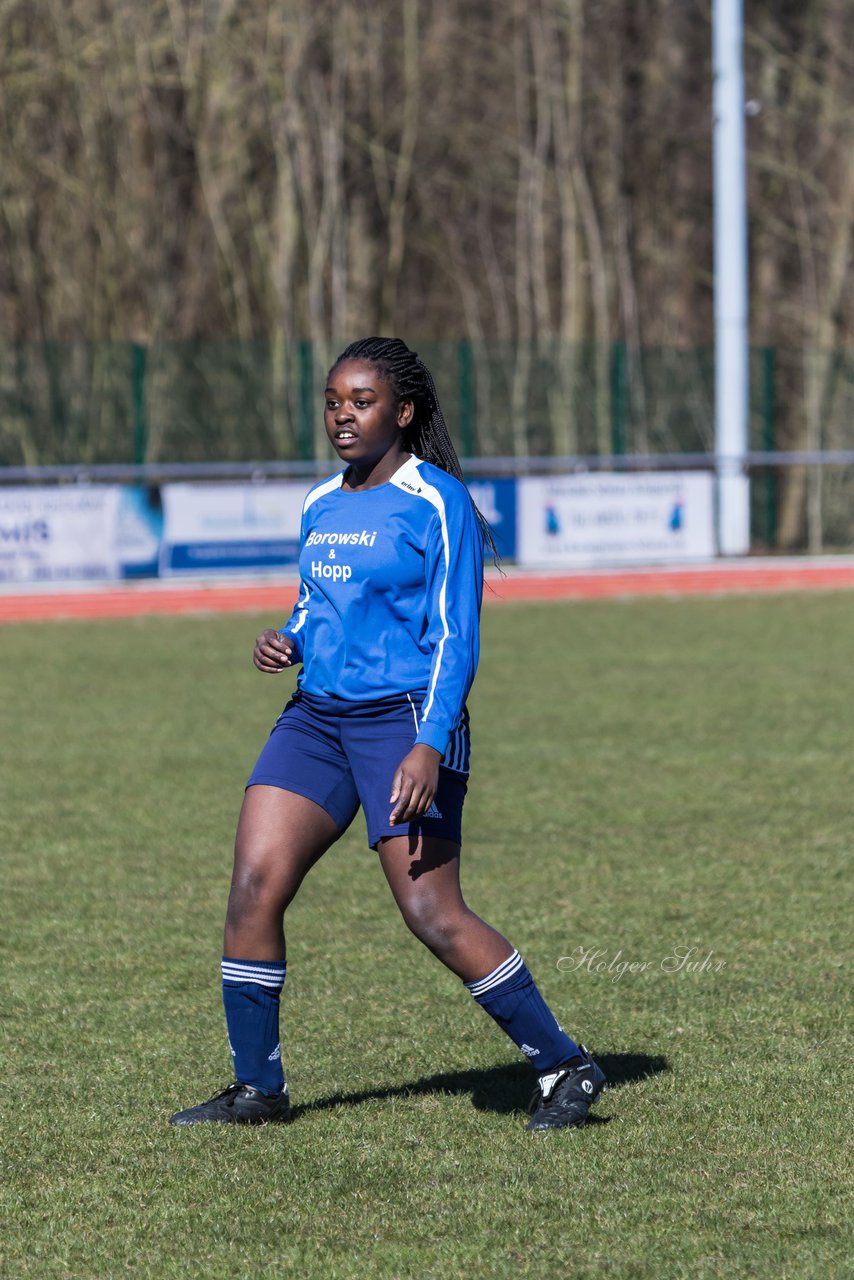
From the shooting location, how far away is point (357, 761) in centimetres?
468

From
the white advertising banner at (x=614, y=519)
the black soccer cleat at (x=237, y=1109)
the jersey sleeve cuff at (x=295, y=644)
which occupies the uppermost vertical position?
the jersey sleeve cuff at (x=295, y=644)

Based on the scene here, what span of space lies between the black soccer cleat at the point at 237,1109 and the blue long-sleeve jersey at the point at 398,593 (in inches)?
39.1

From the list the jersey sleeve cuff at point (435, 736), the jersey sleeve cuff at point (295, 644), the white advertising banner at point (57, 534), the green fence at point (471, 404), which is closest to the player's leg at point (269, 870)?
the jersey sleeve cuff at point (295, 644)

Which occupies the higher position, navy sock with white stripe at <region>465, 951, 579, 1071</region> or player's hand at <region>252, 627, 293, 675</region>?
player's hand at <region>252, 627, 293, 675</region>

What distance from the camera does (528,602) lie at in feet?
66.3

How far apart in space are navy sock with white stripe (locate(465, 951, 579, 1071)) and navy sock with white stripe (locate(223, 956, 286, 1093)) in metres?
0.48

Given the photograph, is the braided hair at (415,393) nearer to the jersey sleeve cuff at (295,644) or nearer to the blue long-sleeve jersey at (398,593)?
the blue long-sleeve jersey at (398,593)

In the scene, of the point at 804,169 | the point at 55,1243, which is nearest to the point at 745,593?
the point at 804,169

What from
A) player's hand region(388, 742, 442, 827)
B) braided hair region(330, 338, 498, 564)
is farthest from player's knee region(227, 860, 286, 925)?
braided hair region(330, 338, 498, 564)

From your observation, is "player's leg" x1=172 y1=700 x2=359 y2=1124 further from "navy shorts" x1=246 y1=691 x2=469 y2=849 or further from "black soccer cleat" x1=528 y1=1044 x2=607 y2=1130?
"black soccer cleat" x1=528 y1=1044 x2=607 y2=1130

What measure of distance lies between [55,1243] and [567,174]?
30215 mm

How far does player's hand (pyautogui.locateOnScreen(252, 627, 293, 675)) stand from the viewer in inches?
183

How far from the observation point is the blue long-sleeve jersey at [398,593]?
14.9 feet

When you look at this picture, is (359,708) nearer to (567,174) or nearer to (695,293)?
(567,174)
